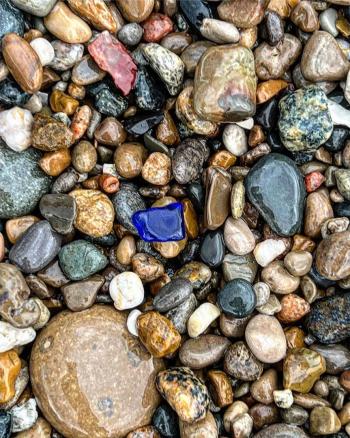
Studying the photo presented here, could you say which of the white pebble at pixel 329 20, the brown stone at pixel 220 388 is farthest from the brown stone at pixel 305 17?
the brown stone at pixel 220 388

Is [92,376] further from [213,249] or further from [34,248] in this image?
[213,249]

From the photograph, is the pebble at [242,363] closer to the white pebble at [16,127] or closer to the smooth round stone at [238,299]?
the smooth round stone at [238,299]

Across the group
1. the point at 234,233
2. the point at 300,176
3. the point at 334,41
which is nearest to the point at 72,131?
the point at 234,233

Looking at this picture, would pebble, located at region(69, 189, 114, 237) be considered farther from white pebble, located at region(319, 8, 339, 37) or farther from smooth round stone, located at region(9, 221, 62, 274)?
white pebble, located at region(319, 8, 339, 37)

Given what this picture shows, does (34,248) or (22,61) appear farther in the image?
(34,248)

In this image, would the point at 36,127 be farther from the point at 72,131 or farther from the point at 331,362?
the point at 331,362

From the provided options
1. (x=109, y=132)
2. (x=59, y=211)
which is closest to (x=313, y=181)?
(x=109, y=132)
